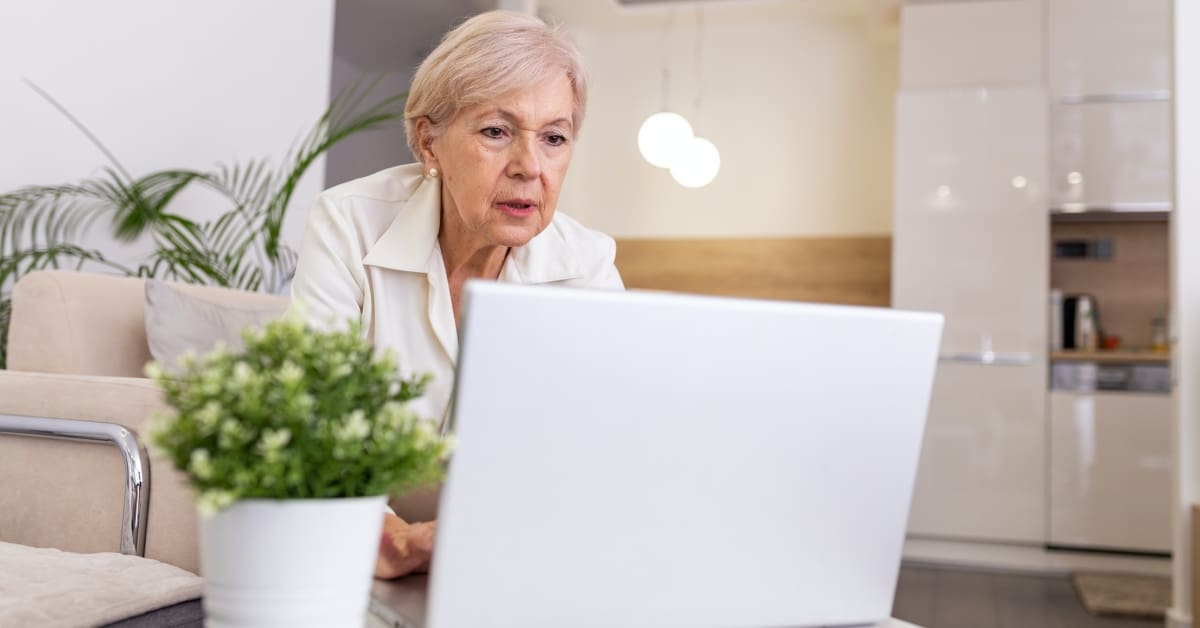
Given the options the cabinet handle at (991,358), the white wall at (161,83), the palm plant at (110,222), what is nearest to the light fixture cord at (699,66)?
the cabinet handle at (991,358)

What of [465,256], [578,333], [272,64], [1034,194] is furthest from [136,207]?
[1034,194]

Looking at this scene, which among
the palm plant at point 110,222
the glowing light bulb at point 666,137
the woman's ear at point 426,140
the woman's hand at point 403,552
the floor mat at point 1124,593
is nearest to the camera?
the woman's hand at point 403,552

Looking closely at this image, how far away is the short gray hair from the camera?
1.30m

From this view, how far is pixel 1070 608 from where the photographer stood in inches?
164

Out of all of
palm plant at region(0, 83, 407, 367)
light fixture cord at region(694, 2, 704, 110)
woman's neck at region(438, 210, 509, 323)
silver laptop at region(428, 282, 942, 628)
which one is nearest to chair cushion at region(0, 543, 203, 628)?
woman's neck at region(438, 210, 509, 323)

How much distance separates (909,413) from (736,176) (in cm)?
580

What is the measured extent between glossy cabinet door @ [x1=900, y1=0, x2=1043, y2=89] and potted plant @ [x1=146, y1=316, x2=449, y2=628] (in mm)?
5340

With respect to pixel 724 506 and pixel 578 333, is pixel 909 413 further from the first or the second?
pixel 578 333

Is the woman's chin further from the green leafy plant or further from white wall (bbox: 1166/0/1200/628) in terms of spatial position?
white wall (bbox: 1166/0/1200/628)

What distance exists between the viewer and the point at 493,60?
1291 mm

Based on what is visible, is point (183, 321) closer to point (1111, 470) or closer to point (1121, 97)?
point (1111, 470)

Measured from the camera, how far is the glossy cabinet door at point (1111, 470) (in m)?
5.03

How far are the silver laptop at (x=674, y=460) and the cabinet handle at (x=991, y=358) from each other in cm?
461

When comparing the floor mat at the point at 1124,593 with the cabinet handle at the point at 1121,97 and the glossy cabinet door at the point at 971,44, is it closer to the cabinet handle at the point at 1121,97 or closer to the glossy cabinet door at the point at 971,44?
the cabinet handle at the point at 1121,97
